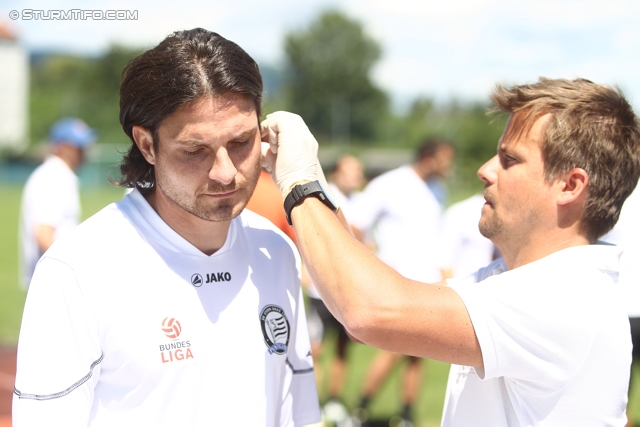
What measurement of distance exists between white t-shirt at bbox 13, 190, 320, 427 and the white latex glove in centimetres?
26

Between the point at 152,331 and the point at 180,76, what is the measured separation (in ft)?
2.31

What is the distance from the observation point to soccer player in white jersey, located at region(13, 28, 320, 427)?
173 centimetres

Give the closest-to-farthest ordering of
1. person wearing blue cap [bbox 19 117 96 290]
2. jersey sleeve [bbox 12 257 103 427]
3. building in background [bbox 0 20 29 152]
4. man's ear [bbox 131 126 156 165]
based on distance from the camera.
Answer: jersey sleeve [bbox 12 257 103 427], man's ear [bbox 131 126 156 165], person wearing blue cap [bbox 19 117 96 290], building in background [bbox 0 20 29 152]

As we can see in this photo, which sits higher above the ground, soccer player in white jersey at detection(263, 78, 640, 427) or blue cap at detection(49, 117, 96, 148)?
blue cap at detection(49, 117, 96, 148)

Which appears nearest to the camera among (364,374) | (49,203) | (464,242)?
(49,203)

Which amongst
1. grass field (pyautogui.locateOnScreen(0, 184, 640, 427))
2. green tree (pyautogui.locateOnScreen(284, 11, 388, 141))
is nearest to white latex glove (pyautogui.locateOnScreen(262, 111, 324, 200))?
grass field (pyautogui.locateOnScreen(0, 184, 640, 427))

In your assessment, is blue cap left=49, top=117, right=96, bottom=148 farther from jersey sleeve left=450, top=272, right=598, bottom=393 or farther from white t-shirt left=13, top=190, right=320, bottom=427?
jersey sleeve left=450, top=272, right=598, bottom=393

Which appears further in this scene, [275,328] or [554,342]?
[275,328]

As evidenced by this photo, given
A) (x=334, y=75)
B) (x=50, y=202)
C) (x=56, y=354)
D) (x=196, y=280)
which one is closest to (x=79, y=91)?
(x=334, y=75)

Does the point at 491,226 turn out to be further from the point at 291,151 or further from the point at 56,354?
the point at 56,354

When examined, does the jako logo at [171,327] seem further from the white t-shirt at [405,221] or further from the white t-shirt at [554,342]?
the white t-shirt at [405,221]

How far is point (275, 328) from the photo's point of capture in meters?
2.13

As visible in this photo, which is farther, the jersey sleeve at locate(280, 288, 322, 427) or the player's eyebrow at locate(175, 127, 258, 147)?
the jersey sleeve at locate(280, 288, 322, 427)

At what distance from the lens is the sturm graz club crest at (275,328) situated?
82.5 inches
